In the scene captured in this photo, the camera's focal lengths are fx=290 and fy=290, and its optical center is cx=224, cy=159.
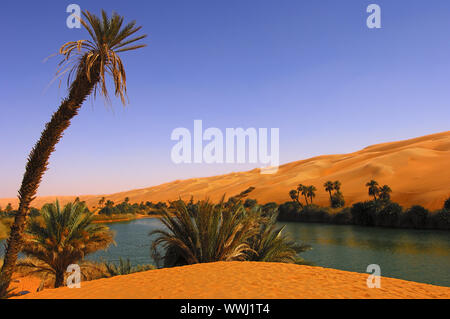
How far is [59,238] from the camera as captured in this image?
10508 mm

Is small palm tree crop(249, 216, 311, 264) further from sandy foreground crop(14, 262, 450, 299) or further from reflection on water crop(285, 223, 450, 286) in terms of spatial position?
sandy foreground crop(14, 262, 450, 299)

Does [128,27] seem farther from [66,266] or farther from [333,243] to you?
[333,243]

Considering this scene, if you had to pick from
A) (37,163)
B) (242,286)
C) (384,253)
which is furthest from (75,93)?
(384,253)

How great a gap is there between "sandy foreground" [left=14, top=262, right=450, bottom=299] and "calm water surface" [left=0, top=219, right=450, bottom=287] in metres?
7.41

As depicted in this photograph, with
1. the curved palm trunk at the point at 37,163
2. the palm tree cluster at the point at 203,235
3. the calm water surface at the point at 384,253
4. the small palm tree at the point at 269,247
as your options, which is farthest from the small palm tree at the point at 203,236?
the calm water surface at the point at 384,253

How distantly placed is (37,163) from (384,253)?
21.1 m

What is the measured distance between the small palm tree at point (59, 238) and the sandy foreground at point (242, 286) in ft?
18.4

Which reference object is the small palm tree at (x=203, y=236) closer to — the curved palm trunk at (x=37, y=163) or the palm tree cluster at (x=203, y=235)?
the palm tree cluster at (x=203, y=235)

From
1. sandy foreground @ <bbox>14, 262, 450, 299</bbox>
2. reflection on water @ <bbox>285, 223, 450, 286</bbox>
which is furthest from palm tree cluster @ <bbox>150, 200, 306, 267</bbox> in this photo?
reflection on water @ <bbox>285, 223, 450, 286</bbox>

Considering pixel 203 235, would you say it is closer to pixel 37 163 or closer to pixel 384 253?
pixel 37 163

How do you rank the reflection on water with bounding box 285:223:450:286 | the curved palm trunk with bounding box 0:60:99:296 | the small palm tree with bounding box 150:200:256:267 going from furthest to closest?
the reflection on water with bounding box 285:223:450:286, the small palm tree with bounding box 150:200:256:267, the curved palm trunk with bounding box 0:60:99:296

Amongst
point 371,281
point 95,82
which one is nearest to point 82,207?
point 95,82

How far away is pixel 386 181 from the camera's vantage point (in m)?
55.2

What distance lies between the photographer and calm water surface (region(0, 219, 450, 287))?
49.7ft
